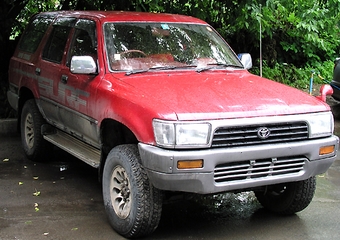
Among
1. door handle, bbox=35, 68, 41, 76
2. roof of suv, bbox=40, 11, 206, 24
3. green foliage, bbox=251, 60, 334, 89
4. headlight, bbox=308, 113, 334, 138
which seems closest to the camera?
headlight, bbox=308, 113, 334, 138

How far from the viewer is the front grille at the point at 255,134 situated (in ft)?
13.0

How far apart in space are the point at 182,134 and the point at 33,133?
11.2 ft

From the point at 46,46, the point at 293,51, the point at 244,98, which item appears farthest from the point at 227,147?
the point at 293,51

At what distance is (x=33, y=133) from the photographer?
6.66 meters

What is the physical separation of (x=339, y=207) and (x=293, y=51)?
24.0 ft

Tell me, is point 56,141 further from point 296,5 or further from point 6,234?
point 296,5

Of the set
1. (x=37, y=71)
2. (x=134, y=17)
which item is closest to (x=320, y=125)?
(x=134, y=17)

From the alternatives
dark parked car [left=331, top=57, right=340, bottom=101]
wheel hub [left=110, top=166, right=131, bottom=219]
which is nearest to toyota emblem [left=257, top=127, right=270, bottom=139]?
wheel hub [left=110, top=166, right=131, bottom=219]

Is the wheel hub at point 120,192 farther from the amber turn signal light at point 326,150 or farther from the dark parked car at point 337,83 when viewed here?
the dark parked car at point 337,83

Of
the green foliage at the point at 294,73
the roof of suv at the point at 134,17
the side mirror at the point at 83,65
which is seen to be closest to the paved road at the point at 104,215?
the side mirror at the point at 83,65

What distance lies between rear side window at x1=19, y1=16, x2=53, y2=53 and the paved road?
1.76 m

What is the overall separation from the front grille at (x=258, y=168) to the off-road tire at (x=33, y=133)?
3337mm

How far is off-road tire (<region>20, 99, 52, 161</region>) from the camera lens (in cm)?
658

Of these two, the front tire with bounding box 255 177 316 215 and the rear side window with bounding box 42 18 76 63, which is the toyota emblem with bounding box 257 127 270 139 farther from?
the rear side window with bounding box 42 18 76 63
